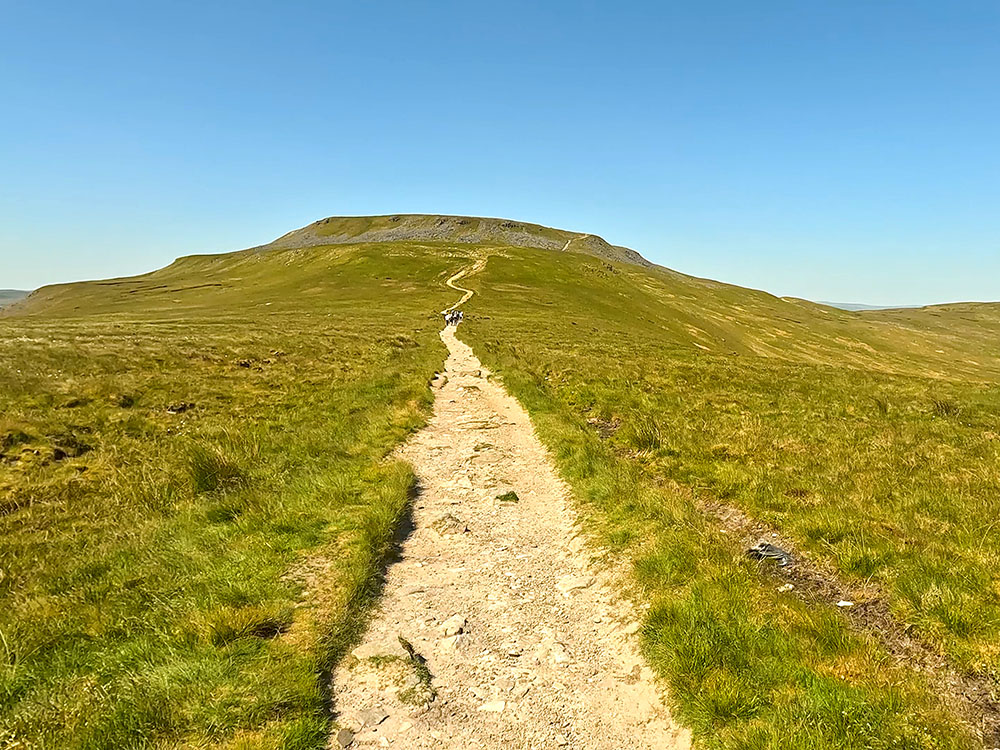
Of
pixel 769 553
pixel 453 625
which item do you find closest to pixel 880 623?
pixel 769 553

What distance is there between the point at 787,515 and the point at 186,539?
11.7 meters

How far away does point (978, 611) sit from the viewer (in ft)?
22.6

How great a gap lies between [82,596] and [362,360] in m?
26.2

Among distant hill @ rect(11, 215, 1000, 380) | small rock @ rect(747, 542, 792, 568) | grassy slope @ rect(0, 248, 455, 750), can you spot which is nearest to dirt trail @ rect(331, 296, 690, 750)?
grassy slope @ rect(0, 248, 455, 750)

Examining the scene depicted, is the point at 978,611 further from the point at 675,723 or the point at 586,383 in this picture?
the point at 586,383

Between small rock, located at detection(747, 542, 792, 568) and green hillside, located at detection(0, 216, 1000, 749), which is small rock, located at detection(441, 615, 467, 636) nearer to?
green hillside, located at detection(0, 216, 1000, 749)

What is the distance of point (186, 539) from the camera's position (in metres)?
9.41

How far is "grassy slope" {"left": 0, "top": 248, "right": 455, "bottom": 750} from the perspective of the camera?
5.27 m

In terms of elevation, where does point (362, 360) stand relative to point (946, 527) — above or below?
above

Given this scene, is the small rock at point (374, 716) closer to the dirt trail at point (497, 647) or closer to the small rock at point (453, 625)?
the dirt trail at point (497, 647)

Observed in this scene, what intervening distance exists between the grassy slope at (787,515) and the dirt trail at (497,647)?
646mm

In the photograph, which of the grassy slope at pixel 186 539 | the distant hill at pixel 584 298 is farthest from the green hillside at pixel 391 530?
the distant hill at pixel 584 298

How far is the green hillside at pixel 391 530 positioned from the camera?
5.36m

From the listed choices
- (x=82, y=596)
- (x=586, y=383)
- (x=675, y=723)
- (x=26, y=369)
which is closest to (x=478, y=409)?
(x=586, y=383)
